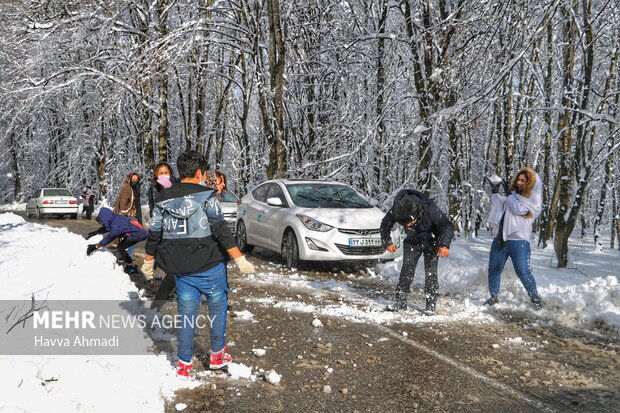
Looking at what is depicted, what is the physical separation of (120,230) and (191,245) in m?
4.62

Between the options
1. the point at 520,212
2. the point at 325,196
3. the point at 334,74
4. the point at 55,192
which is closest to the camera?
the point at 520,212

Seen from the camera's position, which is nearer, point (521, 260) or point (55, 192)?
point (521, 260)

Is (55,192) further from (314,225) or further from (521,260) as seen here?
(521,260)

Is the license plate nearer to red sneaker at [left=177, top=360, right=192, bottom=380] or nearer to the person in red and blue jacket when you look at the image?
the person in red and blue jacket

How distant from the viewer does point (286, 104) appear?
1900 centimetres

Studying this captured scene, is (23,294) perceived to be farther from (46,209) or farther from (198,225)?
(46,209)

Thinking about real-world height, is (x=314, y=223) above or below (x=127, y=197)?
below

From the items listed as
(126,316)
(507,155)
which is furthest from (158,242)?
(507,155)

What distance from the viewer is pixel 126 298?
6.26 m

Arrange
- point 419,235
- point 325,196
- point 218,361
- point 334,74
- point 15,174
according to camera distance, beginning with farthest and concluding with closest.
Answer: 1. point 15,174
2. point 334,74
3. point 325,196
4. point 419,235
5. point 218,361

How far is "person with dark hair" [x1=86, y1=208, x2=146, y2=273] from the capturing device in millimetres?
8219

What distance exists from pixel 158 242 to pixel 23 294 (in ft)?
7.62

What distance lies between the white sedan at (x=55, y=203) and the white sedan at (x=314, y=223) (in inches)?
675

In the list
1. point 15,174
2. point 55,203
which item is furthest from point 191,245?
point 15,174
